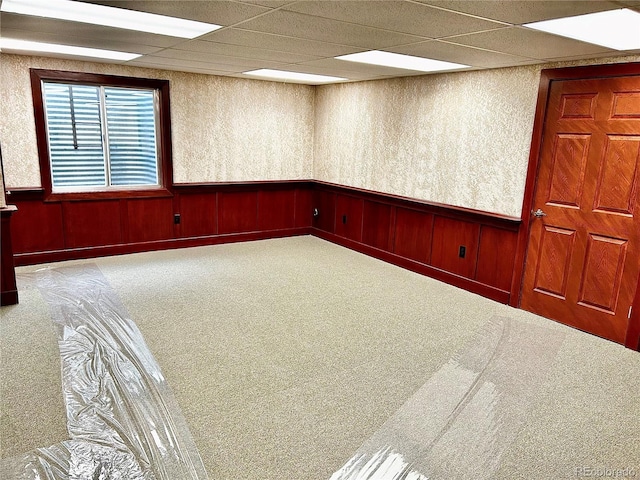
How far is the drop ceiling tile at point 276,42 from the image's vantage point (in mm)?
3119

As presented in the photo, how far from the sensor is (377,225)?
574 centimetres

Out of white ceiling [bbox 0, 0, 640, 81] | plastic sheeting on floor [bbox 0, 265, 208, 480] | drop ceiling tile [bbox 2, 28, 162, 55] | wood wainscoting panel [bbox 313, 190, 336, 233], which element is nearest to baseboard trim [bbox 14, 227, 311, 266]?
wood wainscoting panel [bbox 313, 190, 336, 233]

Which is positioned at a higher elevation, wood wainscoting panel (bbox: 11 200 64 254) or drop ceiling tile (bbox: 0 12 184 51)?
drop ceiling tile (bbox: 0 12 184 51)

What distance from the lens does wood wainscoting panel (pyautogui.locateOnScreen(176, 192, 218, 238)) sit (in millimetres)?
5906

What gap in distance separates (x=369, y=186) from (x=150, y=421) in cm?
413

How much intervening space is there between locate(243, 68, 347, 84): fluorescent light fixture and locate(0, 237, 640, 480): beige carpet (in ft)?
7.46

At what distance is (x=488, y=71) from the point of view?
4.27 metres

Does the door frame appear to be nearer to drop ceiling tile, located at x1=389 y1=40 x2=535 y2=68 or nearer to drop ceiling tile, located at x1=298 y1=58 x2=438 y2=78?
drop ceiling tile, located at x1=389 y1=40 x2=535 y2=68

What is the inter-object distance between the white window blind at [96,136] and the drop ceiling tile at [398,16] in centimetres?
374

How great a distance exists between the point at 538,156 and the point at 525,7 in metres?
1.97

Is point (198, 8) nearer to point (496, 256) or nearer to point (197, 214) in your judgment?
point (496, 256)

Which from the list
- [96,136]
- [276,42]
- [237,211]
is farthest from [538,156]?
[96,136]

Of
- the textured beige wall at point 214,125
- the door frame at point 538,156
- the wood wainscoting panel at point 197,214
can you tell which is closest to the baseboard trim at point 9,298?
the textured beige wall at point 214,125

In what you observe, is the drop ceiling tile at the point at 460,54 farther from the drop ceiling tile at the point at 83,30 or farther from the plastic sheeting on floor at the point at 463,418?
the plastic sheeting on floor at the point at 463,418
